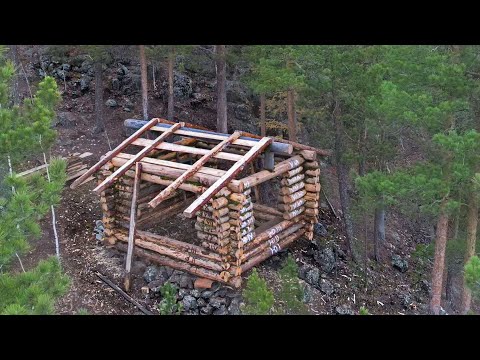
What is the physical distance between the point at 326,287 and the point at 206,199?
5237 millimetres

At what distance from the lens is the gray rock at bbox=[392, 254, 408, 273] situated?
16328mm

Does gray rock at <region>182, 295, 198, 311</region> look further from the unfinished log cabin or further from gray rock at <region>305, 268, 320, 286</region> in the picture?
gray rock at <region>305, 268, 320, 286</region>

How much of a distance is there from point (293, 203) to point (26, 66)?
57.3 ft

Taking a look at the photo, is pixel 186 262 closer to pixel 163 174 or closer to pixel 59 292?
pixel 163 174

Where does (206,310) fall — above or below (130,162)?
below

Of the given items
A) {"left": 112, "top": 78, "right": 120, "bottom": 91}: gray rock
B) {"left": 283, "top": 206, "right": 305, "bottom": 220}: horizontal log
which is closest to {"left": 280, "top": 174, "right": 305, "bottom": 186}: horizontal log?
{"left": 283, "top": 206, "right": 305, "bottom": 220}: horizontal log

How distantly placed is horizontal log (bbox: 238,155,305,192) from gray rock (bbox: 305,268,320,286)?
120 inches

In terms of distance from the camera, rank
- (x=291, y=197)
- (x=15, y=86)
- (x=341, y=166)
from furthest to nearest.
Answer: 1. (x=15, y=86)
2. (x=341, y=166)
3. (x=291, y=197)

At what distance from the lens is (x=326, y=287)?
1236cm

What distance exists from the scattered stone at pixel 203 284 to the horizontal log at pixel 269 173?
253cm

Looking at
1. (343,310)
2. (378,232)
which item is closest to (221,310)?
(343,310)

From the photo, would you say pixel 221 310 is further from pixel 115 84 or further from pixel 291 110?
pixel 115 84

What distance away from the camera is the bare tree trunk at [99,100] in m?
18.9
